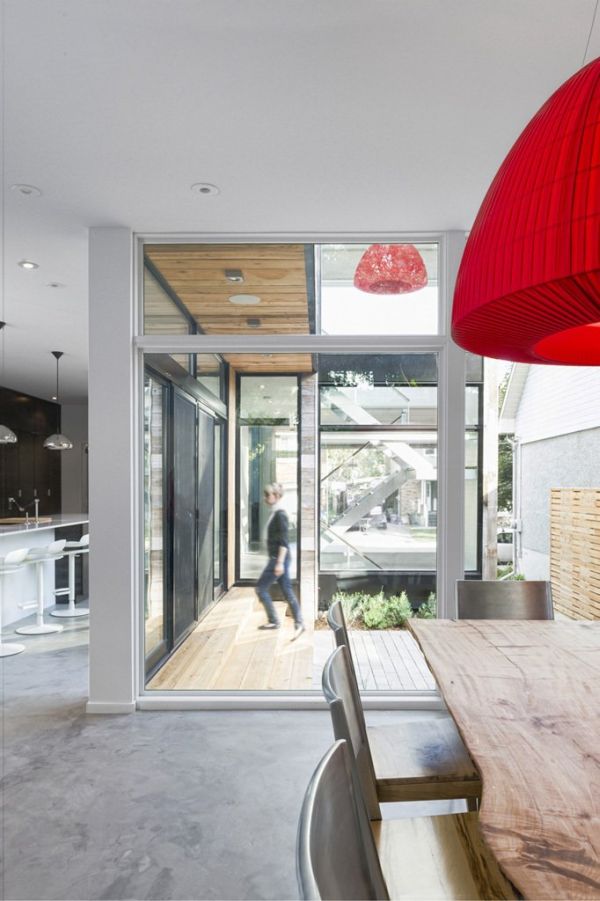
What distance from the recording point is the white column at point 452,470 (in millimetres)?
3828

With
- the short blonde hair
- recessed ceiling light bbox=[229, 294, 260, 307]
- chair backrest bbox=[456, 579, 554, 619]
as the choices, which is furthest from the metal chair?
recessed ceiling light bbox=[229, 294, 260, 307]

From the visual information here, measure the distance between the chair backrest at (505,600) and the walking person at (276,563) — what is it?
1.33 m

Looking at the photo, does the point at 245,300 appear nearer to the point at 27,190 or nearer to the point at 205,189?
the point at 205,189

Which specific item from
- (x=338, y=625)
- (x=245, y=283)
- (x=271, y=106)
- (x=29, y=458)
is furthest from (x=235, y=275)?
(x=29, y=458)

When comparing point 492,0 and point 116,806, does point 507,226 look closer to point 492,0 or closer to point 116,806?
point 492,0

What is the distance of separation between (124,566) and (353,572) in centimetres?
140

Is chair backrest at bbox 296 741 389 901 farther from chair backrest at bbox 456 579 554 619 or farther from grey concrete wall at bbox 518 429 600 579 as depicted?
grey concrete wall at bbox 518 429 600 579

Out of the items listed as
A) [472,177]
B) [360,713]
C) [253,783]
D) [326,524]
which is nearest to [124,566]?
[326,524]

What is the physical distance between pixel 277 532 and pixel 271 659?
797 millimetres

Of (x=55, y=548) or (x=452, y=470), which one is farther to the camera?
(x=55, y=548)

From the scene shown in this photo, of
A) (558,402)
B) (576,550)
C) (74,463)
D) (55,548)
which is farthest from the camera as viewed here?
(74,463)

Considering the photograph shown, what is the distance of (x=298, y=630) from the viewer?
13.1ft

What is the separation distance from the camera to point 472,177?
10.2ft

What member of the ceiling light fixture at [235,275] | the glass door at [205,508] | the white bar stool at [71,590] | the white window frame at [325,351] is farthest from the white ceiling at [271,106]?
the white bar stool at [71,590]
